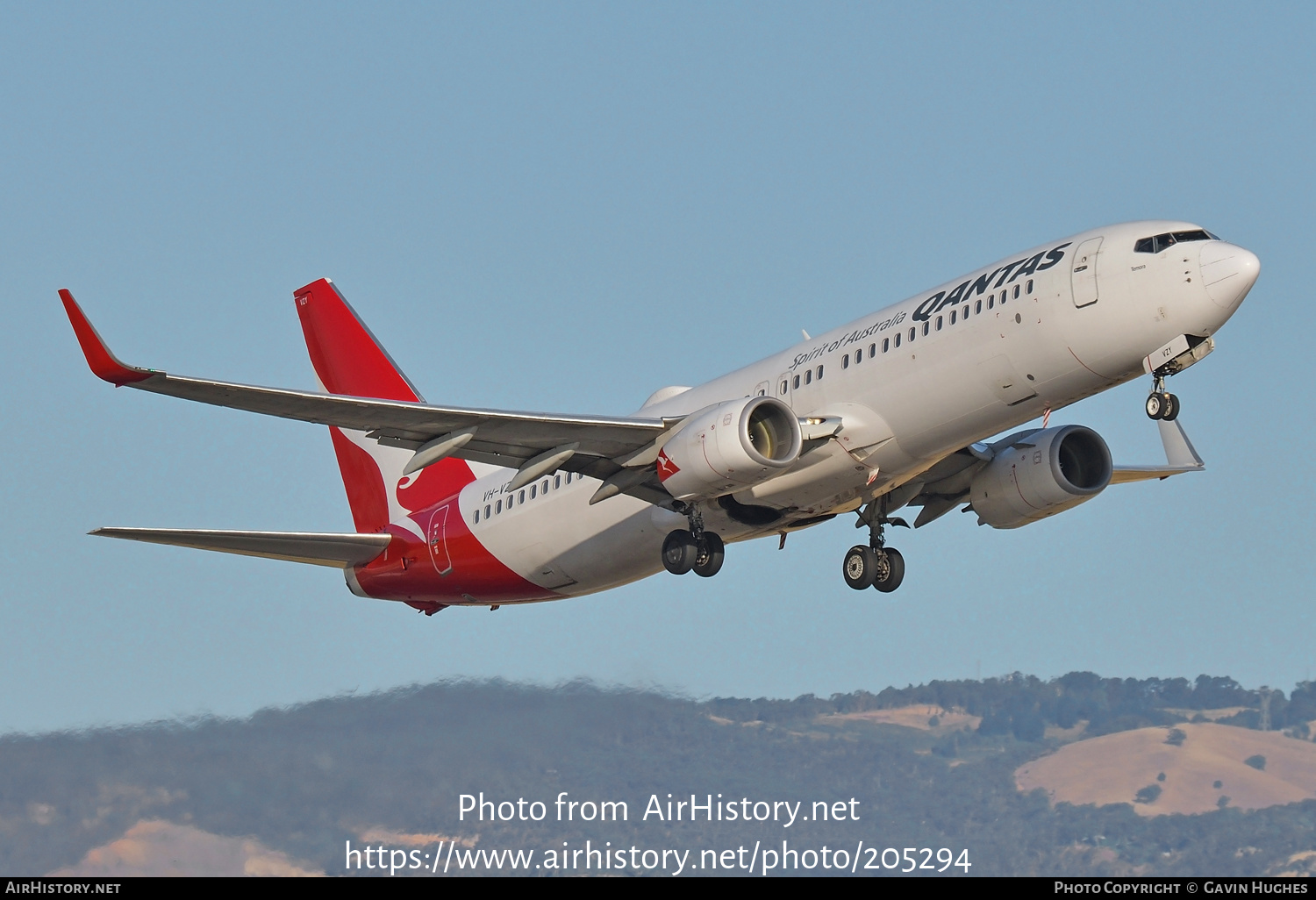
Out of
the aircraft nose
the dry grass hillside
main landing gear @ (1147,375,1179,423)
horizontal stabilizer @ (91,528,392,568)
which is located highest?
the aircraft nose

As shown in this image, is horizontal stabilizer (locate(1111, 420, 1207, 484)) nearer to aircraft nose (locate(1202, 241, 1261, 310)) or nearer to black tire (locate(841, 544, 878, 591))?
black tire (locate(841, 544, 878, 591))

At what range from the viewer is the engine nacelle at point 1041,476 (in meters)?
33.1

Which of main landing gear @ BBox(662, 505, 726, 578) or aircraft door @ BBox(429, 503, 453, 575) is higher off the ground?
aircraft door @ BBox(429, 503, 453, 575)

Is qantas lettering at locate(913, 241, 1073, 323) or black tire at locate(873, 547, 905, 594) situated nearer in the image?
qantas lettering at locate(913, 241, 1073, 323)

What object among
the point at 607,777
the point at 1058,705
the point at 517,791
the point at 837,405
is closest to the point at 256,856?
the point at 517,791

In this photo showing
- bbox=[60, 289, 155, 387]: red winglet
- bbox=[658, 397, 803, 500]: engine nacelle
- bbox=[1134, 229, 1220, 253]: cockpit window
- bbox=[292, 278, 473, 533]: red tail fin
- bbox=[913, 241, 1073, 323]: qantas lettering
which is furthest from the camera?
bbox=[292, 278, 473, 533]: red tail fin

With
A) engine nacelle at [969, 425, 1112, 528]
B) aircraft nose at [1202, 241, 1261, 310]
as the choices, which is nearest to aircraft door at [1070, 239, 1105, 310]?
aircraft nose at [1202, 241, 1261, 310]

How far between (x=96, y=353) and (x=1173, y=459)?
23575mm

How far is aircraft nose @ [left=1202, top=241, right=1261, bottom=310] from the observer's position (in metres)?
26.3

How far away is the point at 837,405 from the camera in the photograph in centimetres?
2952

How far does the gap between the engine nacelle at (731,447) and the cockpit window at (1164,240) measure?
21.7ft

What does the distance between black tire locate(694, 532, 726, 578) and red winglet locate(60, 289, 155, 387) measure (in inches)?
438

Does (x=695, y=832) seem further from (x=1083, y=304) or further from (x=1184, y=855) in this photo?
(x=1083, y=304)

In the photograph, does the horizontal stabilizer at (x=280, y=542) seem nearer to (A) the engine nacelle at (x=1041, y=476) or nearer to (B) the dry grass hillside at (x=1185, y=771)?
(A) the engine nacelle at (x=1041, y=476)
